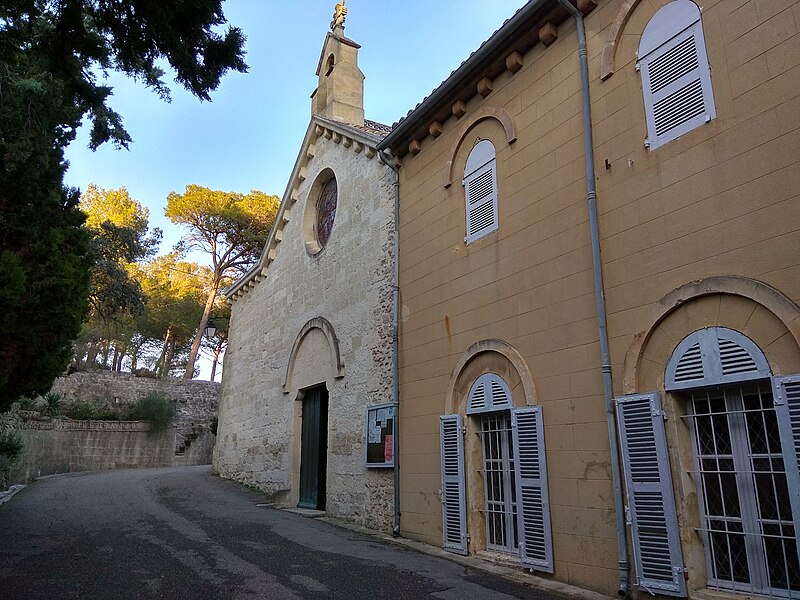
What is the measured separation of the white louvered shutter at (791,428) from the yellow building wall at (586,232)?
0.20 metres

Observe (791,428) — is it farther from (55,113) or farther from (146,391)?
(146,391)

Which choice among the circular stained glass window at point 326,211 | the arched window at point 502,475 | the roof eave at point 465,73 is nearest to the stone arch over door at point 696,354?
the arched window at point 502,475

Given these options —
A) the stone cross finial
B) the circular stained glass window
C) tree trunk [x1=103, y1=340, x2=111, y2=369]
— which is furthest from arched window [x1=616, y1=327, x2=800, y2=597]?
tree trunk [x1=103, y1=340, x2=111, y2=369]

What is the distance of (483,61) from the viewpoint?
7.89m

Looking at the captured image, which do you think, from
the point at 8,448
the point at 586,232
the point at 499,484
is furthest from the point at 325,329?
the point at 8,448

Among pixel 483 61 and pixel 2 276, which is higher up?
pixel 483 61

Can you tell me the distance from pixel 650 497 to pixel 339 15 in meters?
13.0

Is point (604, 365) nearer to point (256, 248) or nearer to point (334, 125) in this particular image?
point (334, 125)

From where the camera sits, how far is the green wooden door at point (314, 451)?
1142 cm

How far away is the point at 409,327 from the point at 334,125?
5534mm

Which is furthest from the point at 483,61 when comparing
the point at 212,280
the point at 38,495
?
the point at 212,280

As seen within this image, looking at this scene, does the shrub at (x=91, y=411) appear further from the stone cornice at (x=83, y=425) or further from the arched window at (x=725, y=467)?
the arched window at (x=725, y=467)

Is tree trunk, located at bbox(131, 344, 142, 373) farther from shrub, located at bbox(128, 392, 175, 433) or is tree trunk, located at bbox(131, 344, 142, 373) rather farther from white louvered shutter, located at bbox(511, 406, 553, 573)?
white louvered shutter, located at bbox(511, 406, 553, 573)

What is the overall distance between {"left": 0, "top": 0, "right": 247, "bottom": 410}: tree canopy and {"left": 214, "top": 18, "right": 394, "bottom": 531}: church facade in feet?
14.9
